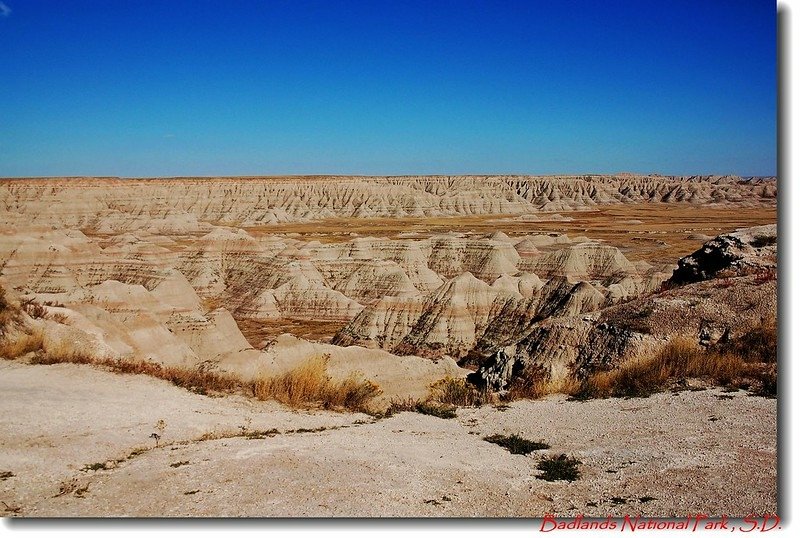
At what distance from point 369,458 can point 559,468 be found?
2.07 metres

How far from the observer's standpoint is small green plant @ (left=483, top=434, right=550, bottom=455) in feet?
23.3

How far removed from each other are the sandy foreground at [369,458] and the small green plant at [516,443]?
16 centimetres

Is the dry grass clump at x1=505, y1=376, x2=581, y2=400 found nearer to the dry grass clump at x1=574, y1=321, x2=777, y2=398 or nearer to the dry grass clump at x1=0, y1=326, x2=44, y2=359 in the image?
the dry grass clump at x1=574, y1=321, x2=777, y2=398

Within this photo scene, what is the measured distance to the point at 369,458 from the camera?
22.0ft

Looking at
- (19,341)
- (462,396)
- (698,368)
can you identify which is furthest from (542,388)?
(19,341)

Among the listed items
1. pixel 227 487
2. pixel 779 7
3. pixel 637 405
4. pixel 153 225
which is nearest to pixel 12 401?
pixel 227 487

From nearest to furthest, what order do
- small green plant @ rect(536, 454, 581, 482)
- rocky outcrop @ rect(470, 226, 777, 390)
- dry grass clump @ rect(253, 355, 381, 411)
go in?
small green plant @ rect(536, 454, 581, 482), dry grass clump @ rect(253, 355, 381, 411), rocky outcrop @ rect(470, 226, 777, 390)

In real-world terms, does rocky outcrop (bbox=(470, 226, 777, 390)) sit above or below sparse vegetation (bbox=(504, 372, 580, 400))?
above

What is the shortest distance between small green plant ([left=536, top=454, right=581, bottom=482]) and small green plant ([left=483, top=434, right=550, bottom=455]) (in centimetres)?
41

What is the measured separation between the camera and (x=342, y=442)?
744 cm

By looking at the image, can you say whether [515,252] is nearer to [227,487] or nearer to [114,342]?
[114,342]

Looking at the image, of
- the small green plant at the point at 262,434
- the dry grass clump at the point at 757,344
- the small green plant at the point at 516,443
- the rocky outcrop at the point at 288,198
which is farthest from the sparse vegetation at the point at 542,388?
the rocky outcrop at the point at 288,198

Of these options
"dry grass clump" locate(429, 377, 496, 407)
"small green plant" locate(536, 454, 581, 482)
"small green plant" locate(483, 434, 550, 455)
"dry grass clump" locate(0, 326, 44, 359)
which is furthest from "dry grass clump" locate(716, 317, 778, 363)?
"dry grass clump" locate(0, 326, 44, 359)

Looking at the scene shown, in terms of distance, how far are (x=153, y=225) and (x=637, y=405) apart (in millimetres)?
99255
